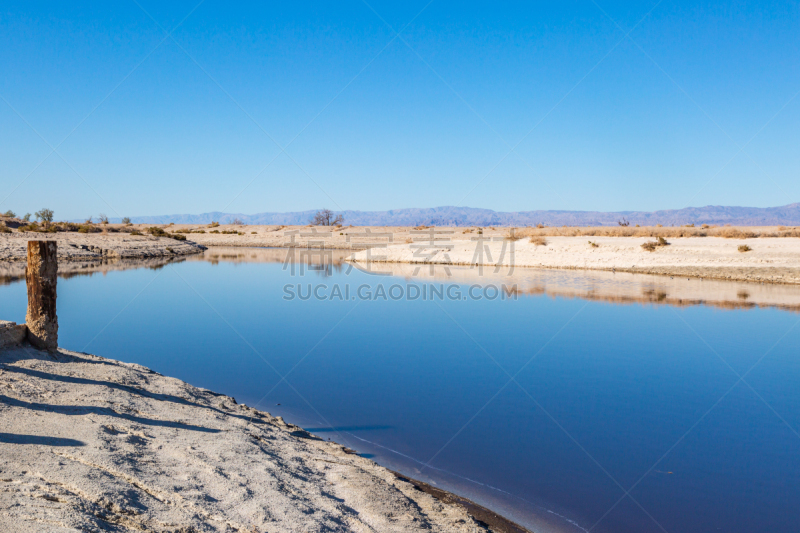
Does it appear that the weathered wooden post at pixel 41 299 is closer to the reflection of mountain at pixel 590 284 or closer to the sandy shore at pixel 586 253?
the reflection of mountain at pixel 590 284

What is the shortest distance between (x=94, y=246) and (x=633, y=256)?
107 feet

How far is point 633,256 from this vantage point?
28.0 m

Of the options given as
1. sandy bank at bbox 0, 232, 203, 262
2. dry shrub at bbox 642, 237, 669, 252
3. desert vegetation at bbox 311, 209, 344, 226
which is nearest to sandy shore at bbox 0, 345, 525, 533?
dry shrub at bbox 642, 237, 669, 252

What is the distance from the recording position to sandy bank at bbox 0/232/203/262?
96.5ft

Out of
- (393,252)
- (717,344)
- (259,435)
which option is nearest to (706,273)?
(717,344)

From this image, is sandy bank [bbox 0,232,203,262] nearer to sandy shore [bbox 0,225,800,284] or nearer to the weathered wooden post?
sandy shore [bbox 0,225,800,284]

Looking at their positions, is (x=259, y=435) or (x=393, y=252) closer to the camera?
(x=259, y=435)

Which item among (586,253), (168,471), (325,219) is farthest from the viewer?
(325,219)

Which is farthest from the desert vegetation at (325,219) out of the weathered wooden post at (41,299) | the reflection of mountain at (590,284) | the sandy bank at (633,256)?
the weathered wooden post at (41,299)

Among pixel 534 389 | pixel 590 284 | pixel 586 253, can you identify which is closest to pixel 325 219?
pixel 586 253

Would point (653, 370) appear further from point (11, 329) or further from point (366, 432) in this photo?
point (11, 329)

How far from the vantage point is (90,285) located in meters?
19.0

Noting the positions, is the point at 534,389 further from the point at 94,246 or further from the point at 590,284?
the point at 94,246

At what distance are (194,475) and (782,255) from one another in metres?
27.3
